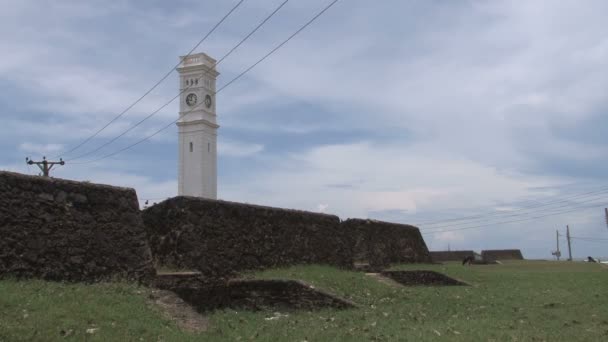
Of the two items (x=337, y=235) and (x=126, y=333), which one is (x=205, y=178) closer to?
(x=337, y=235)

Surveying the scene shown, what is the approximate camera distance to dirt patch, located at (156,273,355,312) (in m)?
9.93

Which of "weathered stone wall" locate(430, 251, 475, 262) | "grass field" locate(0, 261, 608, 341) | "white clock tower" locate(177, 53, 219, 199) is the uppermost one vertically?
"white clock tower" locate(177, 53, 219, 199)

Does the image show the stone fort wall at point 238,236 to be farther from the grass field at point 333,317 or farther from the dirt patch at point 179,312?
the dirt patch at point 179,312

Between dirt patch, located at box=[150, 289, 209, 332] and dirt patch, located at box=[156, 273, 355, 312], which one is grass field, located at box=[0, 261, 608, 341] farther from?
dirt patch, located at box=[156, 273, 355, 312]

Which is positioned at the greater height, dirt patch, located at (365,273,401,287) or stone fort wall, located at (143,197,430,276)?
stone fort wall, located at (143,197,430,276)

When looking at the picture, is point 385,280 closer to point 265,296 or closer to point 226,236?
point 226,236

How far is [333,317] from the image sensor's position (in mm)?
9070

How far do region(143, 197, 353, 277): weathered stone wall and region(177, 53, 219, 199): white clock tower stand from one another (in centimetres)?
5742

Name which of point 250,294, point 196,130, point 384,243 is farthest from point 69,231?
point 196,130

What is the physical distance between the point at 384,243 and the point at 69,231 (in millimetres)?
13146

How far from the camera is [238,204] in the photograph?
12.5 meters

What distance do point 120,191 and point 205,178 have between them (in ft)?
206

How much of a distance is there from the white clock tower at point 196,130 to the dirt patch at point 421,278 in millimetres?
55559

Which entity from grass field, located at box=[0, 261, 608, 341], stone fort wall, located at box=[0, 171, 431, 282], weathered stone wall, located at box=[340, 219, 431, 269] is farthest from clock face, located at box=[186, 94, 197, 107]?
grass field, located at box=[0, 261, 608, 341]
